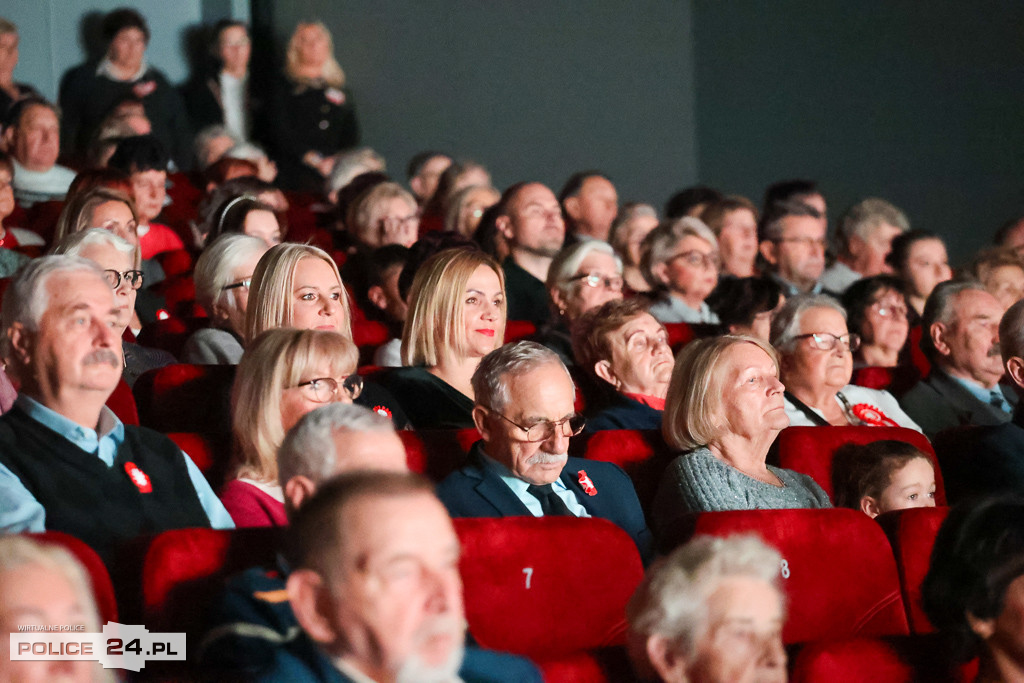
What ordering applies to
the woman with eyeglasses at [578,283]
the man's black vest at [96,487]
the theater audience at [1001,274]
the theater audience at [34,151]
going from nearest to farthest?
the man's black vest at [96,487]
the woman with eyeglasses at [578,283]
the theater audience at [1001,274]
the theater audience at [34,151]

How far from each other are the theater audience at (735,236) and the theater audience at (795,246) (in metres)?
0.06

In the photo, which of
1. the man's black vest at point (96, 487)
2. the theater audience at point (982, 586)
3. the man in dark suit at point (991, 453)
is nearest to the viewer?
the theater audience at point (982, 586)

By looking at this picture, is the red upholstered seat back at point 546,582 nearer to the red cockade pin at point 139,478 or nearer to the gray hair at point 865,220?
Answer: the red cockade pin at point 139,478

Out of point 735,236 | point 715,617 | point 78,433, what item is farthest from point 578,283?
point 715,617

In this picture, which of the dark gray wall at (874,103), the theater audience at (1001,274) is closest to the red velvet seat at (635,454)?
the theater audience at (1001,274)

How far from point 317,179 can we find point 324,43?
22.4 inches

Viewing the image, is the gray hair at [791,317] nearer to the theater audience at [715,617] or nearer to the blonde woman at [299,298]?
the blonde woman at [299,298]

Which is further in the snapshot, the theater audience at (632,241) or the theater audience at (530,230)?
the theater audience at (632,241)

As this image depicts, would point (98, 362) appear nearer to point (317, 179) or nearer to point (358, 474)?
point (358, 474)

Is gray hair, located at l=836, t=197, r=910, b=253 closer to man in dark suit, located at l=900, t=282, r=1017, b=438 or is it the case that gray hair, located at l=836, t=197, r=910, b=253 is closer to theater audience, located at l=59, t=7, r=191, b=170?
man in dark suit, located at l=900, t=282, r=1017, b=438

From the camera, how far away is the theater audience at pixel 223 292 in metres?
2.09

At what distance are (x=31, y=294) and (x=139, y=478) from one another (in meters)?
0.23

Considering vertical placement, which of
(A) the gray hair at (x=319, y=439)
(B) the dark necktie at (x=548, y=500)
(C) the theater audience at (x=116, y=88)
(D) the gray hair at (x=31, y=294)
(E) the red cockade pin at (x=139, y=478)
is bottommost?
(B) the dark necktie at (x=548, y=500)

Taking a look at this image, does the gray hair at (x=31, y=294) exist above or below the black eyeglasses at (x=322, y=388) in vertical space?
above
